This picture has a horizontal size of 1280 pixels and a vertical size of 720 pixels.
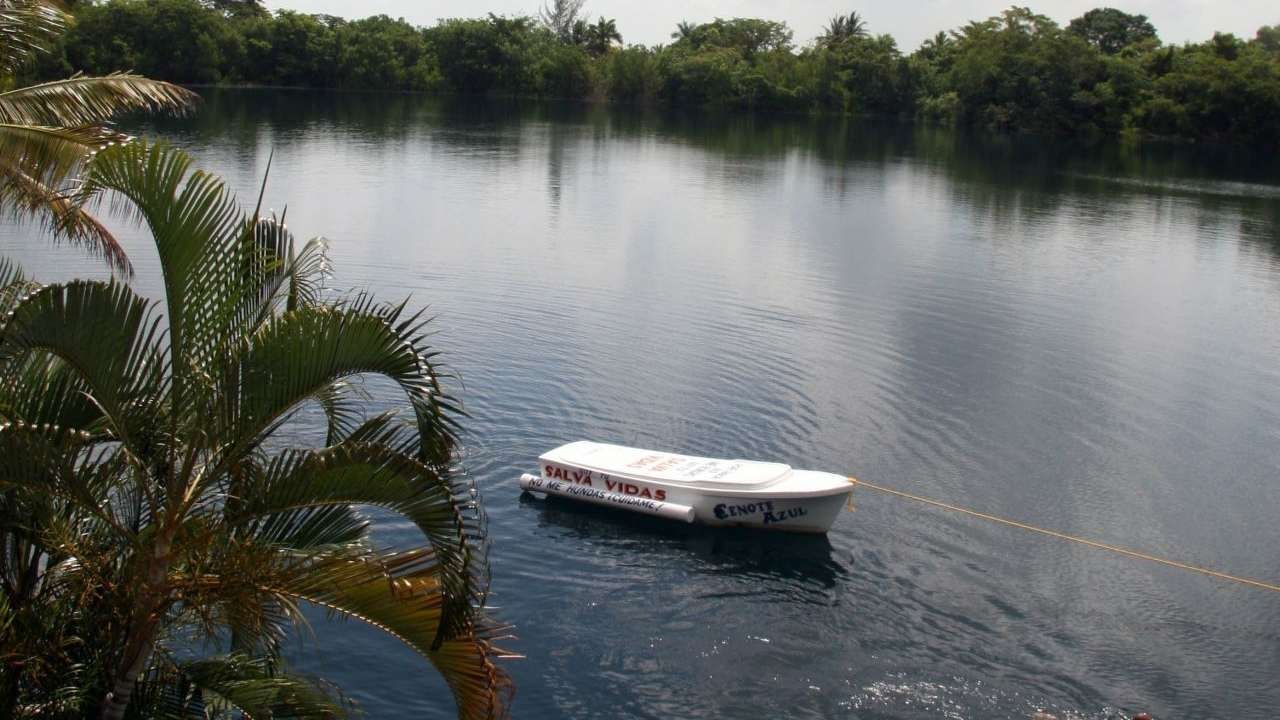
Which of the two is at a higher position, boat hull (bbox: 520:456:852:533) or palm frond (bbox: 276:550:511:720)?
palm frond (bbox: 276:550:511:720)

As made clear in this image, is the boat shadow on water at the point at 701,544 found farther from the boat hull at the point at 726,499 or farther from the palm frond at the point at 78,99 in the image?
the palm frond at the point at 78,99

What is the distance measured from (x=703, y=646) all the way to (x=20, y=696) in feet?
36.2

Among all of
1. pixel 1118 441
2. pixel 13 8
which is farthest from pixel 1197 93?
pixel 13 8

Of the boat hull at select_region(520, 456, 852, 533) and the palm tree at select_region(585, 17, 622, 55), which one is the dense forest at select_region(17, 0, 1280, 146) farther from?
the boat hull at select_region(520, 456, 852, 533)

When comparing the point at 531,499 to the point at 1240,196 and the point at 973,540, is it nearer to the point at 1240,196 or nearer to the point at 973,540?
the point at 973,540

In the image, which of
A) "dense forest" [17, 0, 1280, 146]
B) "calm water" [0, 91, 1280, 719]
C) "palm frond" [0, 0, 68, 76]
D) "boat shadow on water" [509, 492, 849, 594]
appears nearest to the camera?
"palm frond" [0, 0, 68, 76]

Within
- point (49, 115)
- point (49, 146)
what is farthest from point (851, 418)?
point (49, 146)

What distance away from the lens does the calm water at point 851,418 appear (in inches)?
711

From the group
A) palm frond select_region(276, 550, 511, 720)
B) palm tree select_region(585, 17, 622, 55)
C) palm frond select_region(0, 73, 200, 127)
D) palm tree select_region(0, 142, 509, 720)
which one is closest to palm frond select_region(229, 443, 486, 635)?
palm tree select_region(0, 142, 509, 720)

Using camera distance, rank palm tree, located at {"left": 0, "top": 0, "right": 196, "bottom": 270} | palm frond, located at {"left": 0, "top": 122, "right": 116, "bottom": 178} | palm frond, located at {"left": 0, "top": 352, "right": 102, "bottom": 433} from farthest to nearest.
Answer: palm tree, located at {"left": 0, "top": 0, "right": 196, "bottom": 270} < palm frond, located at {"left": 0, "top": 122, "right": 116, "bottom": 178} < palm frond, located at {"left": 0, "top": 352, "right": 102, "bottom": 433}

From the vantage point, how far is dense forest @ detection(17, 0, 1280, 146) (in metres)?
118

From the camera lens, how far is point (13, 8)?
1195 cm

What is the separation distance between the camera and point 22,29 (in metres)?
12.1

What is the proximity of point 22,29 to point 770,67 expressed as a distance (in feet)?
470
